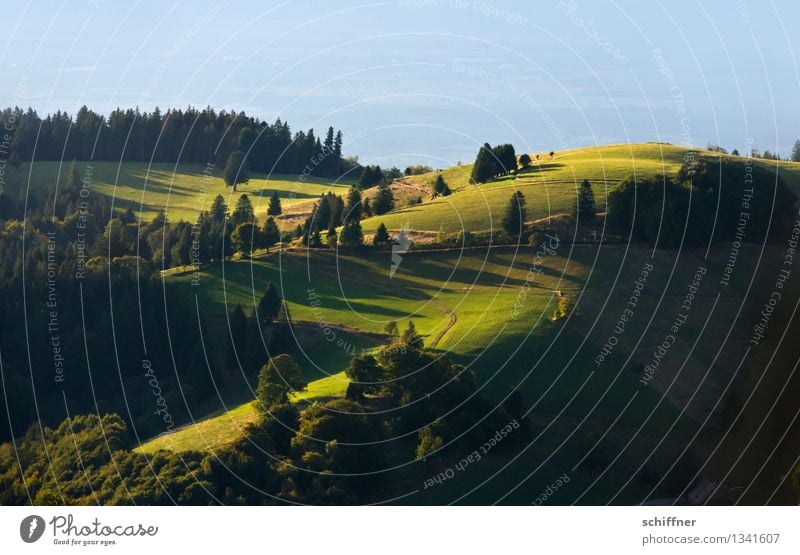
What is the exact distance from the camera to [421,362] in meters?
71.0

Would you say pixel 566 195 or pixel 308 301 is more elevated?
pixel 566 195

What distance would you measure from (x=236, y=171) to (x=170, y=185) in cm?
891

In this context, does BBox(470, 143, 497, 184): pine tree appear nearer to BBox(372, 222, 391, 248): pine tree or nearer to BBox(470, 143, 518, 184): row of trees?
BBox(470, 143, 518, 184): row of trees

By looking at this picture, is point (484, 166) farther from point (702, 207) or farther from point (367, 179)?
point (702, 207)

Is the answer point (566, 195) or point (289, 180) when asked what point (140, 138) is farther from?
point (566, 195)

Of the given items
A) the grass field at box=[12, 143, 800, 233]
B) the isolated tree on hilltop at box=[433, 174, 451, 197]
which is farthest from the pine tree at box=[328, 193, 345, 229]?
the isolated tree on hilltop at box=[433, 174, 451, 197]

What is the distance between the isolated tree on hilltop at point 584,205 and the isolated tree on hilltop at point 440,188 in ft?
48.5

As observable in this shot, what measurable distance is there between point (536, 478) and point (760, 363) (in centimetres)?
1839

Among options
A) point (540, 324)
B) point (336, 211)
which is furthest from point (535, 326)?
point (336, 211)

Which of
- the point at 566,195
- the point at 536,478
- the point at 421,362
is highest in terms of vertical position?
the point at 566,195
